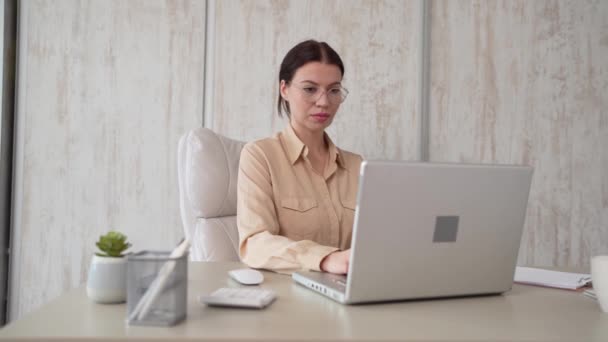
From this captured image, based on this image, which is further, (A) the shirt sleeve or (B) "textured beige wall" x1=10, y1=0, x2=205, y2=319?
(B) "textured beige wall" x1=10, y1=0, x2=205, y2=319

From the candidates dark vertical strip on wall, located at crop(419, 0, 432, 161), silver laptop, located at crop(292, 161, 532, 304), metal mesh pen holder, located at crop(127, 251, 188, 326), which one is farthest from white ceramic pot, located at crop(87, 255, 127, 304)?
dark vertical strip on wall, located at crop(419, 0, 432, 161)

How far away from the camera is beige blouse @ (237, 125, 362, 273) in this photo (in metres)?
1.52

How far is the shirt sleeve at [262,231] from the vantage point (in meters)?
1.16

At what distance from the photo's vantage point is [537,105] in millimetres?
2625

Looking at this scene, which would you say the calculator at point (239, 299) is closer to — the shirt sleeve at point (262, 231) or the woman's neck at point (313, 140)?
the shirt sleeve at point (262, 231)

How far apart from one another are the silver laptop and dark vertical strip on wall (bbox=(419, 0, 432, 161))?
5.46ft

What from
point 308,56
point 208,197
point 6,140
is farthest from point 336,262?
point 6,140

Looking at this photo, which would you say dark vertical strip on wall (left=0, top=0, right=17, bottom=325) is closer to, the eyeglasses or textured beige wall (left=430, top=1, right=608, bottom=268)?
the eyeglasses

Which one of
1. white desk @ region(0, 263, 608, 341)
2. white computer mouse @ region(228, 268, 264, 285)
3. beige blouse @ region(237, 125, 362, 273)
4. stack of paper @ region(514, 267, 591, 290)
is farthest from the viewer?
beige blouse @ region(237, 125, 362, 273)

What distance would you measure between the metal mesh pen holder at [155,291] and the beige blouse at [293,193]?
0.62m

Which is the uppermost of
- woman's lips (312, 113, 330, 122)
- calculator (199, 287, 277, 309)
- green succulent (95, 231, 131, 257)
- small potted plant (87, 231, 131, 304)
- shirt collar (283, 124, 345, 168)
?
woman's lips (312, 113, 330, 122)

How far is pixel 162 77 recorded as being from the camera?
2543mm

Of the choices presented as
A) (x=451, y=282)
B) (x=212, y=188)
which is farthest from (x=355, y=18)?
(x=451, y=282)

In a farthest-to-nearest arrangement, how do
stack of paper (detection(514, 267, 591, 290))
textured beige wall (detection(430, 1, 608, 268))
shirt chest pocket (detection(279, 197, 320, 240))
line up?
1. textured beige wall (detection(430, 1, 608, 268))
2. shirt chest pocket (detection(279, 197, 320, 240))
3. stack of paper (detection(514, 267, 591, 290))
